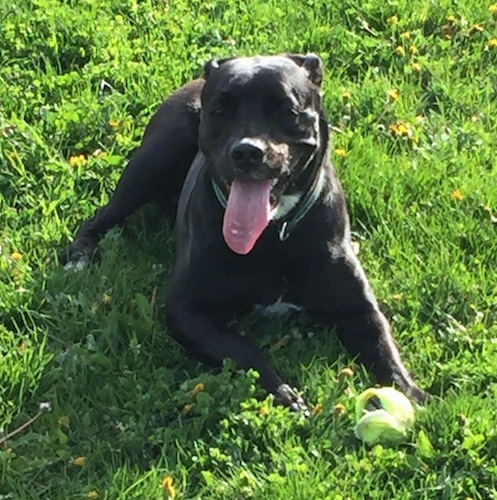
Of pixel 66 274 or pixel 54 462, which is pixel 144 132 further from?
pixel 54 462

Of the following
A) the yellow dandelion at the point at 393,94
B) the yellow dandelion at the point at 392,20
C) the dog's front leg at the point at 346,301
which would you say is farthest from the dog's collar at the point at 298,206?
the yellow dandelion at the point at 392,20

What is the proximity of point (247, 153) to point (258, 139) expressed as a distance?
9 cm

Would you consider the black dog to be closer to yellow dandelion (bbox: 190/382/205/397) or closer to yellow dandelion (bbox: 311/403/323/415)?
yellow dandelion (bbox: 311/403/323/415)

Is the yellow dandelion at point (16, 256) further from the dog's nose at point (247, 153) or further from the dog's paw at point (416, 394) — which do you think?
the dog's paw at point (416, 394)

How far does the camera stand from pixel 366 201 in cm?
512

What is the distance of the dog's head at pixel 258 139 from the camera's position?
4109mm

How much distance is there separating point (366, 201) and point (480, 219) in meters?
0.52

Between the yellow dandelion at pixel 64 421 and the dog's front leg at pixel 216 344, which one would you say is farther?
the dog's front leg at pixel 216 344

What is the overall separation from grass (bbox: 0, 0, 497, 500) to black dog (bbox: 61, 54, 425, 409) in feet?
0.38

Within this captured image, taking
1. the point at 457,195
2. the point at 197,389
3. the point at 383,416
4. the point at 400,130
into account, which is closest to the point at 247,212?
the point at 197,389

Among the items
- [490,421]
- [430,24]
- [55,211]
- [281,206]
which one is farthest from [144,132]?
[490,421]

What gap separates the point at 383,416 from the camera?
3.84 m

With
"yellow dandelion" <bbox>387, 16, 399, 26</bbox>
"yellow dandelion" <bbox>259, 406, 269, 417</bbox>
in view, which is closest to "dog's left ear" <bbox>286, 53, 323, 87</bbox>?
"yellow dandelion" <bbox>259, 406, 269, 417</bbox>

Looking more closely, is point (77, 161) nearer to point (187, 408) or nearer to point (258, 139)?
point (258, 139)
